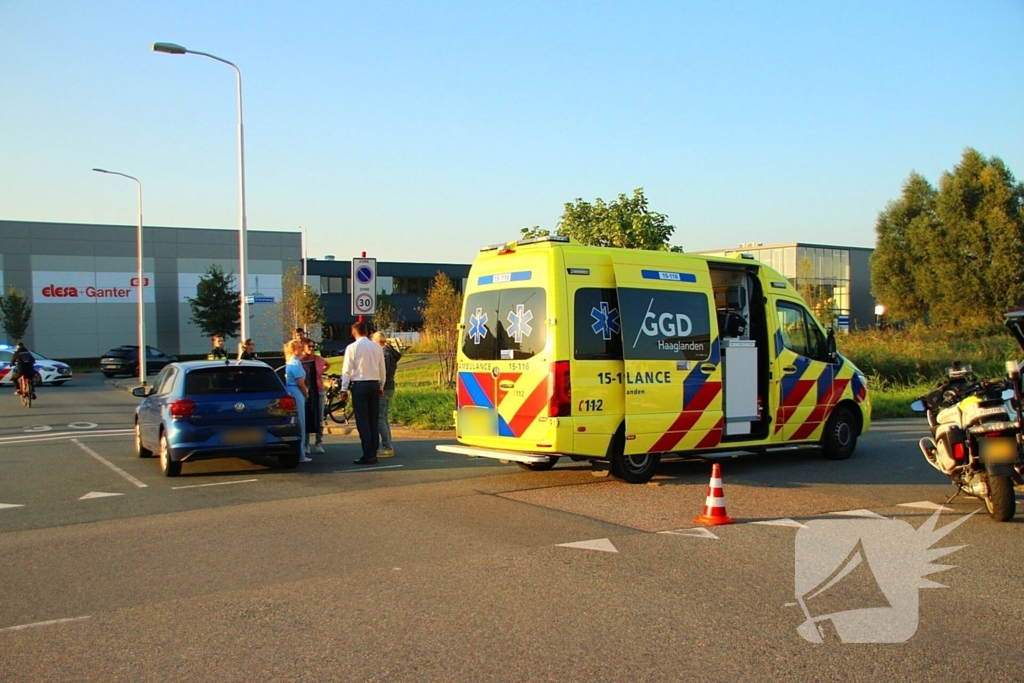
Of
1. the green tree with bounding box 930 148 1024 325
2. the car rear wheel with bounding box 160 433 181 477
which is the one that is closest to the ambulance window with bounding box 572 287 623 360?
the car rear wheel with bounding box 160 433 181 477

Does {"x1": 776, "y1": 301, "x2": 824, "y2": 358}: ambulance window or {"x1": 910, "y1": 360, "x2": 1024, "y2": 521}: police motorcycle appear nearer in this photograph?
{"x1": 910, "y1": 360, "x2": 1024, "y2": 521}: police motorcycle

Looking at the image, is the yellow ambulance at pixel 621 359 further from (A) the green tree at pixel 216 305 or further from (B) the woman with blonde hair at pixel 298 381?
(A) the green tree at pixel 216 305

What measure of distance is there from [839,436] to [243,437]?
8.01 meters

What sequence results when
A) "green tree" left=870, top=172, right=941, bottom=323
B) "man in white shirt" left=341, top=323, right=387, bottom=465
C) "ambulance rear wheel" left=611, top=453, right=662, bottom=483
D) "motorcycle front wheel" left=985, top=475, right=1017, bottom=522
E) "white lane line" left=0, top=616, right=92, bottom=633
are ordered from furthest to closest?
"green tree" left=870, top=172, right=941, bottom=323 → "man in white shirt" left=341, top=323, right=387, bottom=465 → "ambulance rear wheel" left=611, top=453, right=662, bottom=483 → "motorcycle front wheel" left=985, top=475, right=1017, bottom=522 → "white lane line" left=0, top=616, right=92, bottom=633

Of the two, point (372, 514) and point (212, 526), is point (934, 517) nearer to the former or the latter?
point (372, 514)

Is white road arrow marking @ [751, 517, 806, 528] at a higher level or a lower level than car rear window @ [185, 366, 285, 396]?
lower

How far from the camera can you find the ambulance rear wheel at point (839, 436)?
41.5 feet

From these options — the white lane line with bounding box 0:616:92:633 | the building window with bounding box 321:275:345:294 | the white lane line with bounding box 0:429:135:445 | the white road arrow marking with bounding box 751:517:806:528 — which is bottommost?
the white road arrow marking with bounding box 751:517:806:528

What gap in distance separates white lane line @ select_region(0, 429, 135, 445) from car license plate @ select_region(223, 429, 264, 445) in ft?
22.3

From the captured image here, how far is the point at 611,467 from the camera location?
1046cm

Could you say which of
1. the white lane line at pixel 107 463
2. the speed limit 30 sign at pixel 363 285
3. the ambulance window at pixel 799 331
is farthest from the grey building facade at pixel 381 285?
the ambulance window at pixel 799 331

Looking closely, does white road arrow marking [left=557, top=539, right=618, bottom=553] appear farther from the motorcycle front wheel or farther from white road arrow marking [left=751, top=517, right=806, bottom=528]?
the motorcycle front wheel

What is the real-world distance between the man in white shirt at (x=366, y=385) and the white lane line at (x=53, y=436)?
731cm

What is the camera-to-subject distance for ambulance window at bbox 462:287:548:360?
10.2 metres
